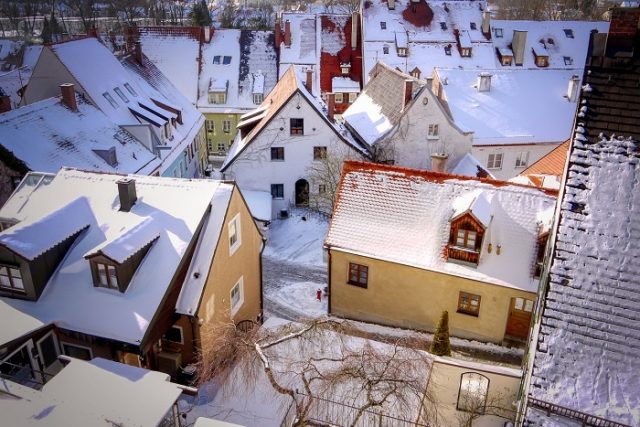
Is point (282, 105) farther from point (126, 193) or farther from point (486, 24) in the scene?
point (486, 24)

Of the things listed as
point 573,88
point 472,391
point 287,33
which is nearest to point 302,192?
point 472,391

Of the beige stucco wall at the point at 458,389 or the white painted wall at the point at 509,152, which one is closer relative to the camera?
the beige stucco wall at the point at 458,389

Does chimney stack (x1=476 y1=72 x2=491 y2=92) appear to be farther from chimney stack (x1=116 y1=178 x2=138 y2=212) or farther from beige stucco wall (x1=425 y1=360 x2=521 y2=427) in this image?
chimney stack (x1=116 y1=178 x2=138 y2=212)

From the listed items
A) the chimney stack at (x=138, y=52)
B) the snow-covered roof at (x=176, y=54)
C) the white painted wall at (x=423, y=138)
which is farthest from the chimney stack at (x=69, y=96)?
the white painted wall at (x=423, y=138)

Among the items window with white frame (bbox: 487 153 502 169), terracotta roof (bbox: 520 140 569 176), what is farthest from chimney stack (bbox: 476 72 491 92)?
terracotta roof (bbox: 520 140 569 176)

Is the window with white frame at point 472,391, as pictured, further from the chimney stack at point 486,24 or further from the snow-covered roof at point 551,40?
the chimney stack at point 486,24

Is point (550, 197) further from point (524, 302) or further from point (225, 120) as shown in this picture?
point (225, 120)
